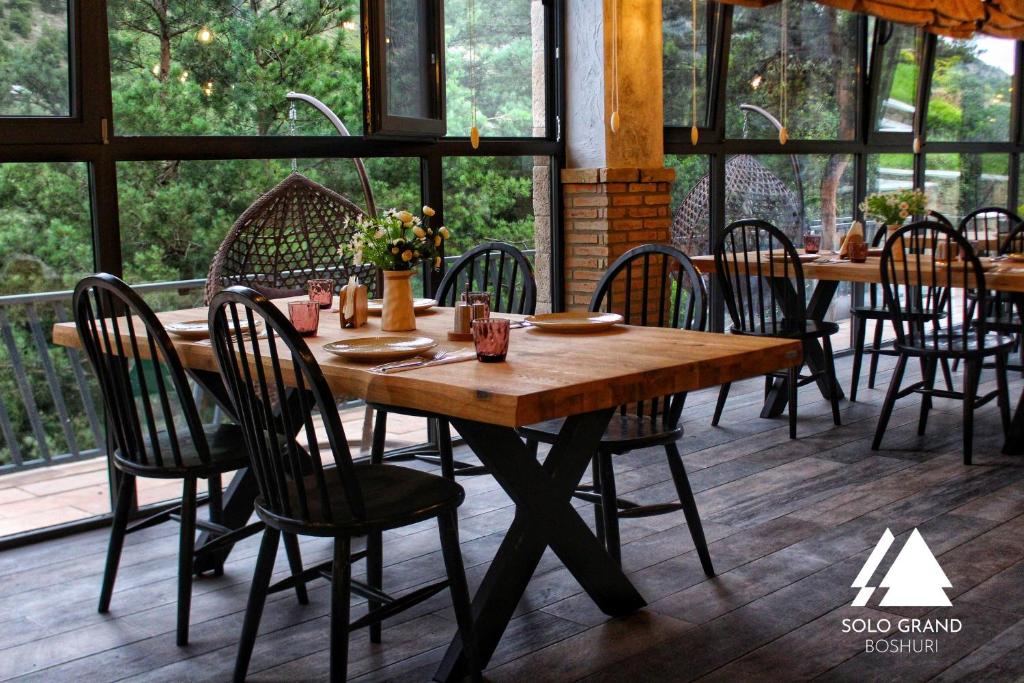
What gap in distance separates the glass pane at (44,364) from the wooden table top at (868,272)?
2.98 meters

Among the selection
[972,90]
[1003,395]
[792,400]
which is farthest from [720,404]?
[972,90]

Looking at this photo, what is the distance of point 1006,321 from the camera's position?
214 inches

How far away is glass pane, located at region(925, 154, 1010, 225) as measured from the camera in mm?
7832

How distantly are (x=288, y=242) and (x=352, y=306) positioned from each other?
114cm

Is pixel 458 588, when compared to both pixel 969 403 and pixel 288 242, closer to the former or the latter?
pixel 288 242


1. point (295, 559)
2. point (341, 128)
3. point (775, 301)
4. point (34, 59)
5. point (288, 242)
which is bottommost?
point (295, 559)

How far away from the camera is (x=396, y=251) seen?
3.03 meters

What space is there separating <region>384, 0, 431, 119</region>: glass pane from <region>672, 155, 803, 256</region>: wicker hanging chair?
7.10ft

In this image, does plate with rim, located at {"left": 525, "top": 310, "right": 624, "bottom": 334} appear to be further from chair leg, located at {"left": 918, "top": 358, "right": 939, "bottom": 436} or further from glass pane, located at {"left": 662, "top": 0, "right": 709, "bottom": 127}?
glass pane, located at {"left": 662, "top": 0, "right": 709, "bottom": 127}

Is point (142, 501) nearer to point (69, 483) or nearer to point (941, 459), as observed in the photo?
point (69, 483)

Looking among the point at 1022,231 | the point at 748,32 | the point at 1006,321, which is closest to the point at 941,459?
the point at 1006,321

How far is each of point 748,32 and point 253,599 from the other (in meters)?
4.84

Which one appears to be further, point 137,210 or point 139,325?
point 137,210

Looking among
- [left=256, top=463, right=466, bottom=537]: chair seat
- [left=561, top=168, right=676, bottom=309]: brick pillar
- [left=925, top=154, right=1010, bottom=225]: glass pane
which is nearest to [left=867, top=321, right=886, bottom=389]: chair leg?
[left=561, top=168, right=676, bottom=309]: brick pillar
